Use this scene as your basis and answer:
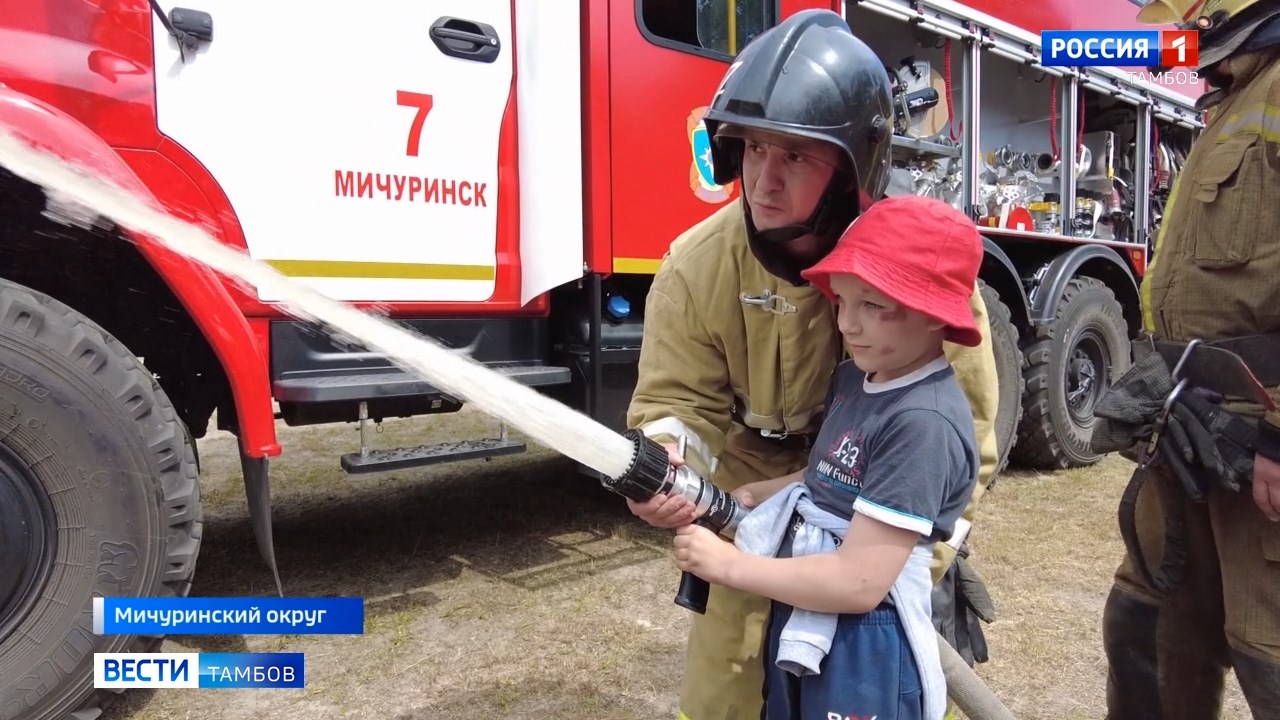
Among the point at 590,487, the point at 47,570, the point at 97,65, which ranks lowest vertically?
the point at 590,487

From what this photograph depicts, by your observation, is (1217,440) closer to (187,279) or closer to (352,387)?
(352,387)

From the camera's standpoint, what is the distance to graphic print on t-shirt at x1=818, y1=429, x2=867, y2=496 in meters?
1.34

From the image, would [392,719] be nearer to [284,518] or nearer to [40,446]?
[40,446]

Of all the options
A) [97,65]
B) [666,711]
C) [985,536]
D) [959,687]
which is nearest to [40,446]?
[97,65]

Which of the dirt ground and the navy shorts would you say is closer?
the navy shorts

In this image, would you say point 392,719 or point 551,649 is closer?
point 392,719

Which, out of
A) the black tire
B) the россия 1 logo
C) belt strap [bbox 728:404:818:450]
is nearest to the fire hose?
belt strap [bbox 728:404:818:450]

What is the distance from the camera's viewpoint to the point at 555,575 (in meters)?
3.55

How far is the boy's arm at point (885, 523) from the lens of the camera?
1216 millimetres

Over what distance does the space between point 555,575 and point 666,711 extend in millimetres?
1142

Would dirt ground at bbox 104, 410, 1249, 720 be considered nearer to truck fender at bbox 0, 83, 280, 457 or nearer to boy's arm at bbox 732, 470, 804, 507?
truck fender at bbox 0, 83, 280, 457

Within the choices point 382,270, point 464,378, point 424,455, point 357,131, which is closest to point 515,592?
point 424,455

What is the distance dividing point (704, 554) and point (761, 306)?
55cm

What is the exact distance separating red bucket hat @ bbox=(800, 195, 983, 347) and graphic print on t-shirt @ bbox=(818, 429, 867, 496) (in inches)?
9.6
